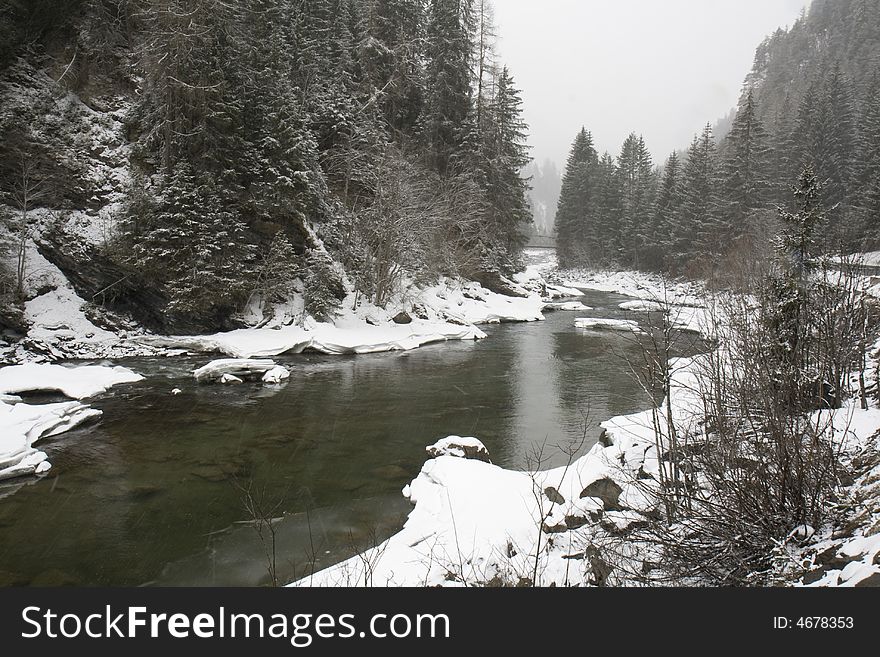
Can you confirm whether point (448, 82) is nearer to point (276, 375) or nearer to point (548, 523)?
point (276, 375)

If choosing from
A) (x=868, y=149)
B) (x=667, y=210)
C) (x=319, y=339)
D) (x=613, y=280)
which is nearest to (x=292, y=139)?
(x=319, y=339)

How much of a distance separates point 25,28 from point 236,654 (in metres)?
27.4

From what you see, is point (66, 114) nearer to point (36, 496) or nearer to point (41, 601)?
point (36, 496)

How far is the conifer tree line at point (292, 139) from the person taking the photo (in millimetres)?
19266

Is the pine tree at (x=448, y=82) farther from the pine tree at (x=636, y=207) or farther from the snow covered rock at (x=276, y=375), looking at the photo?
the pine tree at (x=636, y=207)

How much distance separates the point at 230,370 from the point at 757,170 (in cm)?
3919

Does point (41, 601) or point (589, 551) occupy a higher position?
point (41, 601)

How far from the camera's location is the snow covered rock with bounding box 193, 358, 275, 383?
1434 centimetres

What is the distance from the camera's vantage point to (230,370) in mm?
14812

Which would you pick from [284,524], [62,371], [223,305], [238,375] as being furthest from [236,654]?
[223,305]

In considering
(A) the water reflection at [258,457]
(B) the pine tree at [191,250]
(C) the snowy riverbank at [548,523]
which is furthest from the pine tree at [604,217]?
(C) the snowy riverbank at [548,523]

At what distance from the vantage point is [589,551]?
4.97 m

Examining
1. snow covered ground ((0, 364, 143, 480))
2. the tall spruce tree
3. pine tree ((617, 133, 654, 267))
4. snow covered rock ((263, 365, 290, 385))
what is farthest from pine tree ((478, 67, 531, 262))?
snow covered ground ((0, 364, 143, 480))

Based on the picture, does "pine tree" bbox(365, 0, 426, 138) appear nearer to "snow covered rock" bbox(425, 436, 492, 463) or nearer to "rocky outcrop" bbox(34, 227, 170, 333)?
"rocky outcrop" bbox(34, 227, 170, 333)
